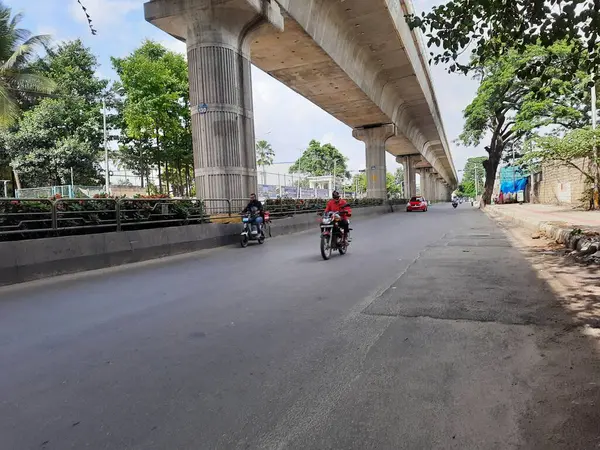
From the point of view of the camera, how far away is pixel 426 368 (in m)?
3.06

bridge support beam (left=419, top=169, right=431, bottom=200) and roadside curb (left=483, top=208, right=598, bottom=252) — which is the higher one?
bridge support beam (left=419, top=169, right=431, bottom=200)

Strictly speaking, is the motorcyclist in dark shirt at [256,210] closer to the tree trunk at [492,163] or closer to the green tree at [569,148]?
the green tree at [569,148]

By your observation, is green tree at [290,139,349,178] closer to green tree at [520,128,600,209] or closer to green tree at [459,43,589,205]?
green tree at [459,43,589,205]

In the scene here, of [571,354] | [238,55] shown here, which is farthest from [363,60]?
[571,354]

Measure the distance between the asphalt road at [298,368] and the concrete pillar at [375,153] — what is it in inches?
1183

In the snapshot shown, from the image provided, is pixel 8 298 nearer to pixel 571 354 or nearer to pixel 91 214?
pixel 91 214

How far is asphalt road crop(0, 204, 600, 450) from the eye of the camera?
7.38 feet

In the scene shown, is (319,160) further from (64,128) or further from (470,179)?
(470,179)

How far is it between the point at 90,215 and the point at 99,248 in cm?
77

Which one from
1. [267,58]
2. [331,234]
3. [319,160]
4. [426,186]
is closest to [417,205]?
[267,58]

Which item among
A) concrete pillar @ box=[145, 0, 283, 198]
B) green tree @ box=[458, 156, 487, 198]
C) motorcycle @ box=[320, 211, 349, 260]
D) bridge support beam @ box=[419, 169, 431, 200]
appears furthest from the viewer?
green tree @ box=[458, 156, 487, 198]

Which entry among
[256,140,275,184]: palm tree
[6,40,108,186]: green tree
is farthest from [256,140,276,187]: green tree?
[6,40,108,186]: green tree

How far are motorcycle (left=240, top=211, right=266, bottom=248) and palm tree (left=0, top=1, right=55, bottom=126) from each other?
1429 centimetres

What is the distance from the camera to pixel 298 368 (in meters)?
3.09
